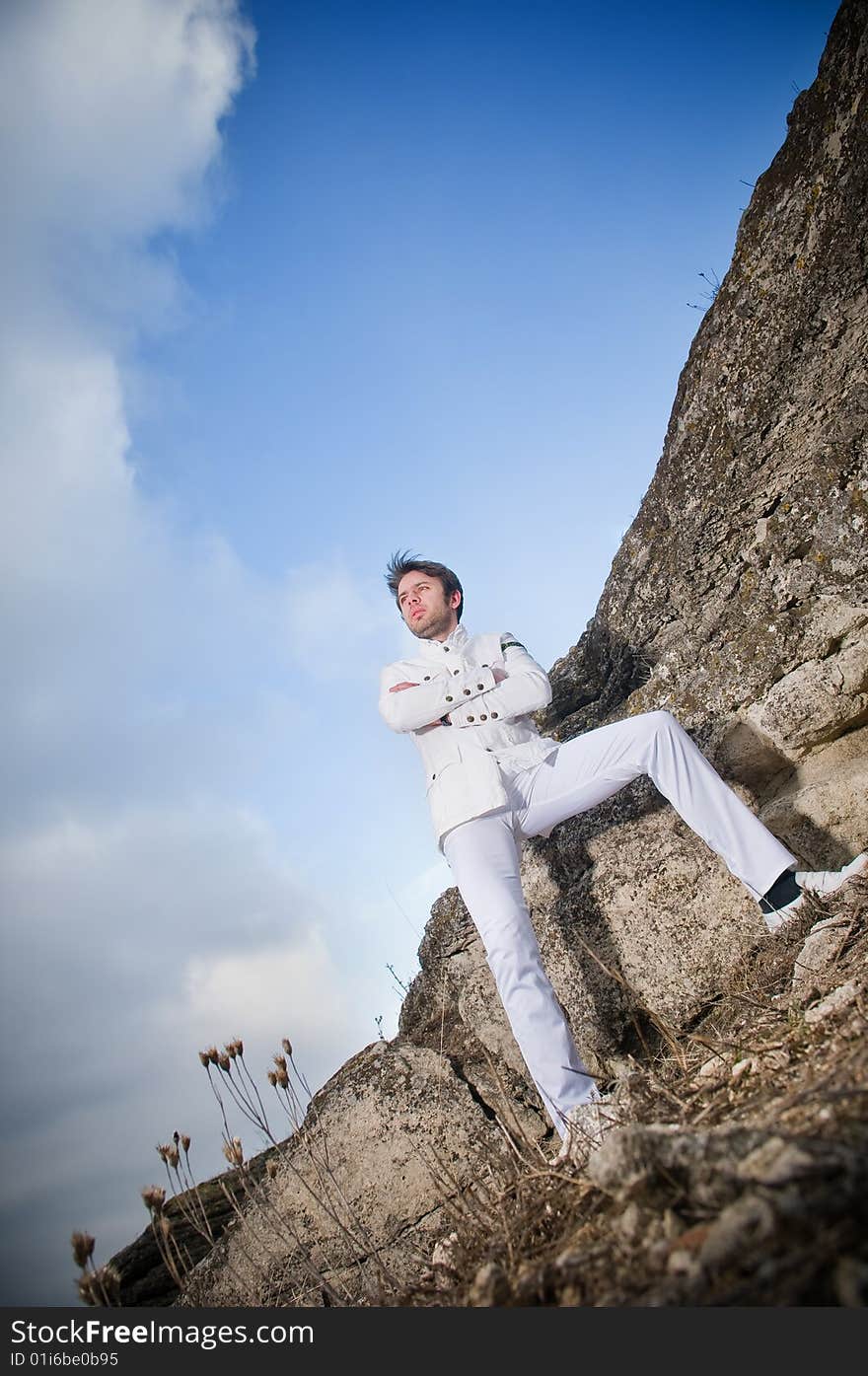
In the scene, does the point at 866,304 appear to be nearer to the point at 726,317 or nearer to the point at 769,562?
the point at 726,317

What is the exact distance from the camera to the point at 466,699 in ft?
15.6

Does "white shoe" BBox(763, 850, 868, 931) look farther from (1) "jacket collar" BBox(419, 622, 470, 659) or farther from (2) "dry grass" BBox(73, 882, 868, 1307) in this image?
(1) "jacket collar" BBox(419, 622, 470, 659)

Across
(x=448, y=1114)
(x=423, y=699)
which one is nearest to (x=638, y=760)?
(x=423, y=699)

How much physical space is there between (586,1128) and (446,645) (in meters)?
3.04

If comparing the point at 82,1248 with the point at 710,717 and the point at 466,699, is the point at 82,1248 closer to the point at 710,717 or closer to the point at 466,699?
the point at 466,699

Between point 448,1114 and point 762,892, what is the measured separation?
2277mm

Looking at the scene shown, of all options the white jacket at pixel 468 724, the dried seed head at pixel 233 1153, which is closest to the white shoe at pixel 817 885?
the white jacket at pixel 468 724

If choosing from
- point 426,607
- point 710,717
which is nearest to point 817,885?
point 710,717

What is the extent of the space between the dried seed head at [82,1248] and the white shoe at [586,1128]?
57.0 inches

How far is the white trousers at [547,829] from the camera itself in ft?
12.1

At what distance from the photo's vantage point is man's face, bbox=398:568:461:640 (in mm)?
5367

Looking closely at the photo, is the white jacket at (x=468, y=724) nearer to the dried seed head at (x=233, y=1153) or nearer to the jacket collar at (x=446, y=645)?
the jacket collar at (x=446, y=645)

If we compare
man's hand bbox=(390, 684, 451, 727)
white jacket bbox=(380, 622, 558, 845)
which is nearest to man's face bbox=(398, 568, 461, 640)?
white jacket bbox=(380, 622, 558, 845)

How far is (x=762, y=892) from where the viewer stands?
12.4ft
